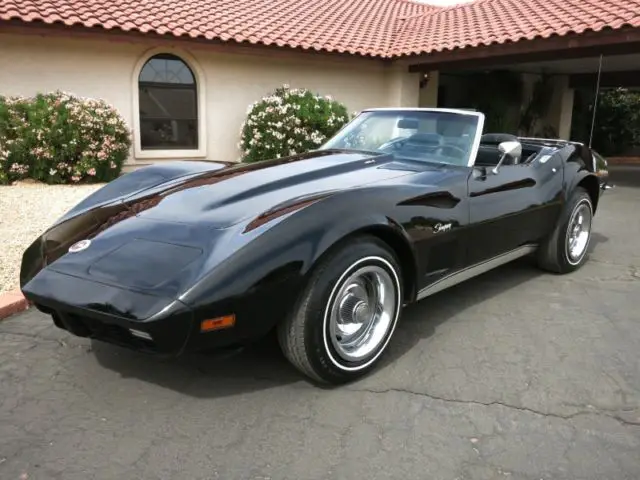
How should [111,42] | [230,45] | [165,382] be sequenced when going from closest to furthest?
1. [165,382]
2. [111,42]
3. [230,45]

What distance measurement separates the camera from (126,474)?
2.19 m

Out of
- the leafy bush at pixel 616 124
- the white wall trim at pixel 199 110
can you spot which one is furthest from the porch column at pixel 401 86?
the leafy bush at pixel 616 124

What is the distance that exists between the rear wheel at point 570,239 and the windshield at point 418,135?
128 cm

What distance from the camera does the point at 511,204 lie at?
4.02 m

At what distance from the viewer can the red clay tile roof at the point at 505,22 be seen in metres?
10.6

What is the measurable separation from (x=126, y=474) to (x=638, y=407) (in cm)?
232

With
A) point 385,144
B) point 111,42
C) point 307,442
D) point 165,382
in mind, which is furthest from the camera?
point 111,42

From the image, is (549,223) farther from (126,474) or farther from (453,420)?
(126,474)

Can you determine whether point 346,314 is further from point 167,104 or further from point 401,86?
point 401,86

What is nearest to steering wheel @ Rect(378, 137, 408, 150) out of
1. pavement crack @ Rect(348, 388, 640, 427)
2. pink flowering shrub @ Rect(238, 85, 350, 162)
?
pavement crack @ Rect(348, 388, 640, 427)

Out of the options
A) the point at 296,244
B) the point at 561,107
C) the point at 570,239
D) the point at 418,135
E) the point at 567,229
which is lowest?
the point at 570,239

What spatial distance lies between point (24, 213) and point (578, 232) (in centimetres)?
605

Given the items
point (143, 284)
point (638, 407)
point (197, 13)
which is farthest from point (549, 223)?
point (197, 13)

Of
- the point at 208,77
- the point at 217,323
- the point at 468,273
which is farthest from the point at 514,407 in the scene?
the point at 208,77
